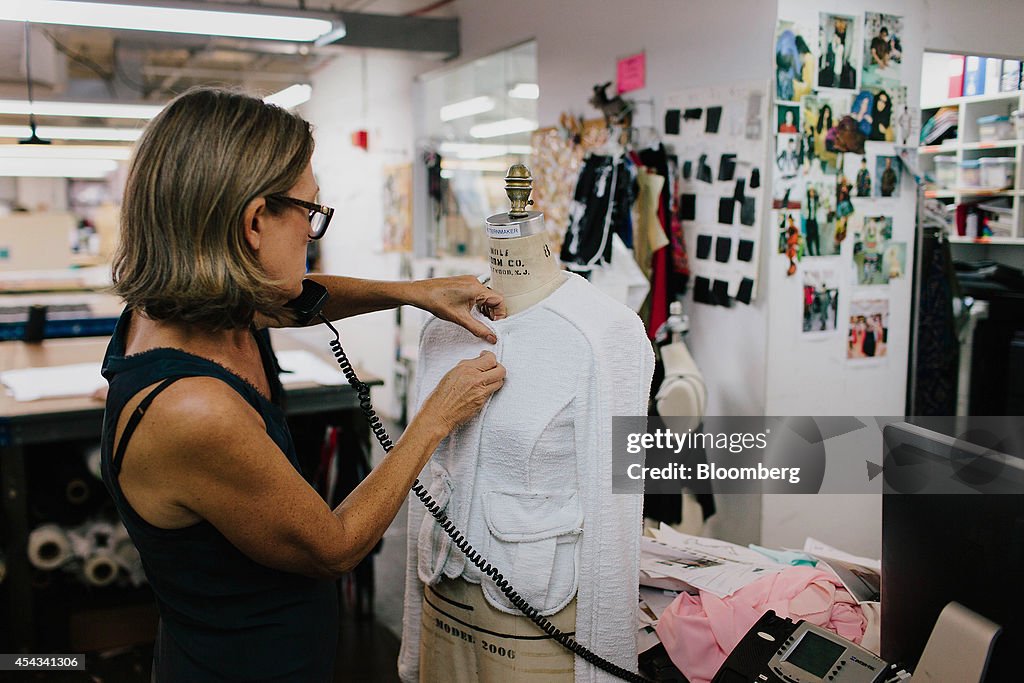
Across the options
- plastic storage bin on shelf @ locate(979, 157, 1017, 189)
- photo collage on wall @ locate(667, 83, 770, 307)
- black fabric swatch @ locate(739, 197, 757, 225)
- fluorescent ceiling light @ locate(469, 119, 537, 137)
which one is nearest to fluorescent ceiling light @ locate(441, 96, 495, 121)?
fluorescent ceiling light @ locate(469, 119, 537, 137)

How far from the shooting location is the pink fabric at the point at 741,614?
67.4 inches

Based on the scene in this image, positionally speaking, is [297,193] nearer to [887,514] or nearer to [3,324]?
[887,514]

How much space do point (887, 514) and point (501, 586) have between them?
2.25 ft

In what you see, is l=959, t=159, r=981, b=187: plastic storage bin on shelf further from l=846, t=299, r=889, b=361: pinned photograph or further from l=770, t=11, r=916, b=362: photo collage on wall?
l=846, t=299, r=889, b=361: pinned photograph

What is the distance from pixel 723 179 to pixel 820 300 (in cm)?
66

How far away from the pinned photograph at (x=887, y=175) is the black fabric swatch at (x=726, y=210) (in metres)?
0.66

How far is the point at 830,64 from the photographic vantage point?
139 inches

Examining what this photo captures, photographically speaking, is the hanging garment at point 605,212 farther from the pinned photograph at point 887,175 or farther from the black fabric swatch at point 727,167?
the pinned photograph at point 887,175

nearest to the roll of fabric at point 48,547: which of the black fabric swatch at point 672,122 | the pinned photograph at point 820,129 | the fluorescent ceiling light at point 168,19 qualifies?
the fluorescent ceiling light at point 168,19

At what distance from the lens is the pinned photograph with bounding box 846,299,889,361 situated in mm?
3764

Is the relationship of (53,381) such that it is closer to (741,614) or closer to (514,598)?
(514,598)

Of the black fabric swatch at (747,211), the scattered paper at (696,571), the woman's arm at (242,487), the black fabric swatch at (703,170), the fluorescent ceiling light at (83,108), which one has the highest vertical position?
the fluorescent ceiling light at (83,108)

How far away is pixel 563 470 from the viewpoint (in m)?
1.51

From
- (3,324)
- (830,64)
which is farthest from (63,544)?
(830,64)
